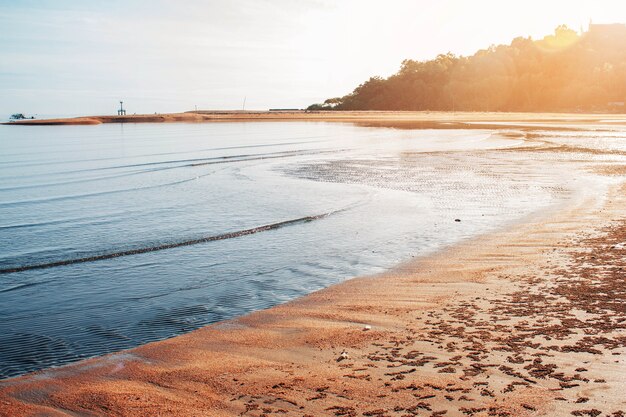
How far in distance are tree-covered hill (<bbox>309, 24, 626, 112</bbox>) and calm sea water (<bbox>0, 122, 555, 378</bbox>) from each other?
114083 millimetres

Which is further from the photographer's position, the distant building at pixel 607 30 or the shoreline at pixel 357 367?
the distant building at pixel 607 30

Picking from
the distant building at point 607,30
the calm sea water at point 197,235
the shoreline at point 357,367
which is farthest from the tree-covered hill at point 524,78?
the shoreline at point 357,367

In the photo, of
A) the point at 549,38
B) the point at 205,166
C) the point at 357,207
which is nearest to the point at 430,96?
the point at 549,38

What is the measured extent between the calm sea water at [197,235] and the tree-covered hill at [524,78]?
4491 inches

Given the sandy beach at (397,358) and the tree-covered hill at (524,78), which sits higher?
the tree-covered hill at (524,78)

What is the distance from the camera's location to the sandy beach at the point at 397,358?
174 inches

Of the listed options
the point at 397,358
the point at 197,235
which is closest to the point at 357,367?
the point at 397,358

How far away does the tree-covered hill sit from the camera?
411ft

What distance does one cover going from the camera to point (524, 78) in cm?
13862

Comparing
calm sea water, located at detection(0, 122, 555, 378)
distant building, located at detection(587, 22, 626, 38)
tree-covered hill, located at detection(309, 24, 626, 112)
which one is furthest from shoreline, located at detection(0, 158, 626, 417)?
distant building, located at detection(587, 22, 626, 38)

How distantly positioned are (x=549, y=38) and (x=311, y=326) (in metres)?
167

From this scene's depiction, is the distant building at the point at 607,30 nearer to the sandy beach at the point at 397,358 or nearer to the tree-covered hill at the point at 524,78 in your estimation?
the tree-covered hill at the point at 524,78

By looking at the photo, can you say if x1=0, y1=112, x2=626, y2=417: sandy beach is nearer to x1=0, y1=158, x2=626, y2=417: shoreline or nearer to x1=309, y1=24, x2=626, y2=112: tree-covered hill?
x1=0, y1=158, x2=626, y2=417: shoreline

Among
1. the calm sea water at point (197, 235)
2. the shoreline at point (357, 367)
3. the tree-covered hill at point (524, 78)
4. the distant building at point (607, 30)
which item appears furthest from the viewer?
the distant building at point (607, 30)
